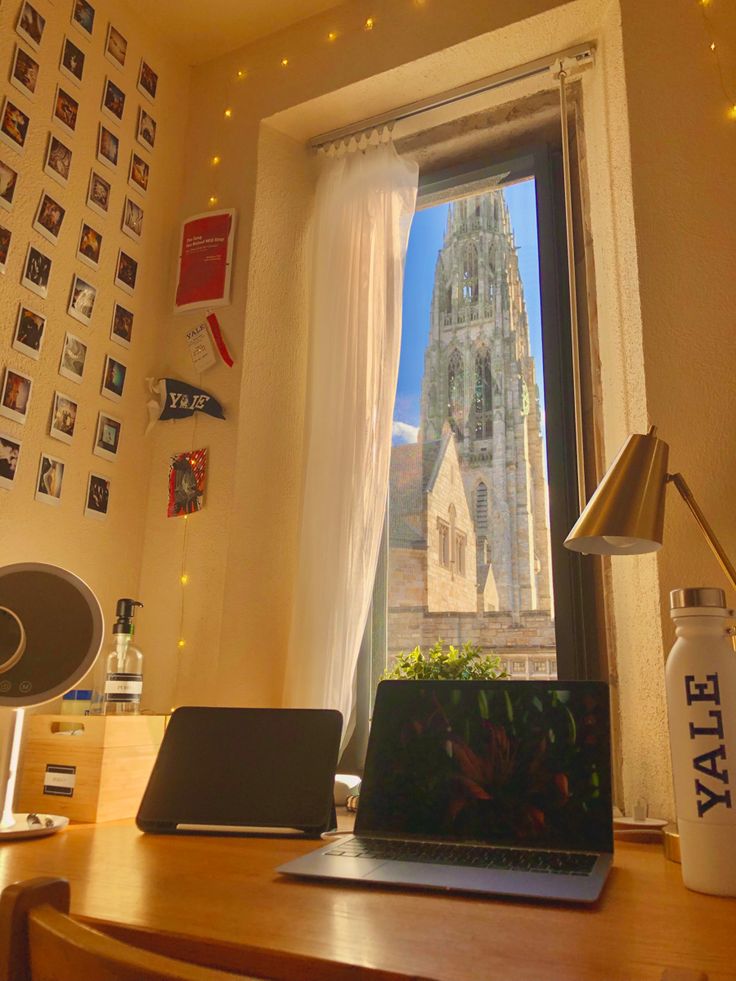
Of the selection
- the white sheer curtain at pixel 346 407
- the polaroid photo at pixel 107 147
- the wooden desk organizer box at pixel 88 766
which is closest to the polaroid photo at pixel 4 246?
the polaroid photo at pixel 107 147

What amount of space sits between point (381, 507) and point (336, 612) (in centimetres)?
26

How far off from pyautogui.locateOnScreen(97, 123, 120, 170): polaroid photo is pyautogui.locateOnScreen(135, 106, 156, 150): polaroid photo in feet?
0.29

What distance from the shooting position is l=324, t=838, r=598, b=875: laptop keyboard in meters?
0.89

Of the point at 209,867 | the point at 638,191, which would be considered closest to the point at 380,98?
the point at 638,191

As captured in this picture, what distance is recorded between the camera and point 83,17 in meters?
1.79

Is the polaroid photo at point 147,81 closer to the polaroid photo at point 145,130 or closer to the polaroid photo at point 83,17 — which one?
the polaroid photo at point 145,130

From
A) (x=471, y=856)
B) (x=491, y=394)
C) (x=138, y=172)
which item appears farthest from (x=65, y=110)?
(x=471, y=856)

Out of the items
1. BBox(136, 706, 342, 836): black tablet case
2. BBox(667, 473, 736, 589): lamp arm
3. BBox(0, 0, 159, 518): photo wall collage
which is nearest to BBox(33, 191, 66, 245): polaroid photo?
BBox(0, 0, 159, 518): photo wall collage

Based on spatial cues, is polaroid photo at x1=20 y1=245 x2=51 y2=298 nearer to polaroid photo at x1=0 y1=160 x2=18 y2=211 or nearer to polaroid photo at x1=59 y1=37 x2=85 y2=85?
polaroid photo at x1=0 y1=160 x2=18 y2=211

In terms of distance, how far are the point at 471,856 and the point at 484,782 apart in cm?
13

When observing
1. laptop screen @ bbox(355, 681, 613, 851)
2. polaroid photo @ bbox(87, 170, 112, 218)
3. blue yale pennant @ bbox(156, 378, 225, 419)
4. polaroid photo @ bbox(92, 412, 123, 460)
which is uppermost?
polaroid photo @ bbox(87, 170, 112, 218)

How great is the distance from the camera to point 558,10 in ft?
5.37

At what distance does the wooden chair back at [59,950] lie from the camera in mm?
451

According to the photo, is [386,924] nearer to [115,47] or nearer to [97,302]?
[97,302]
